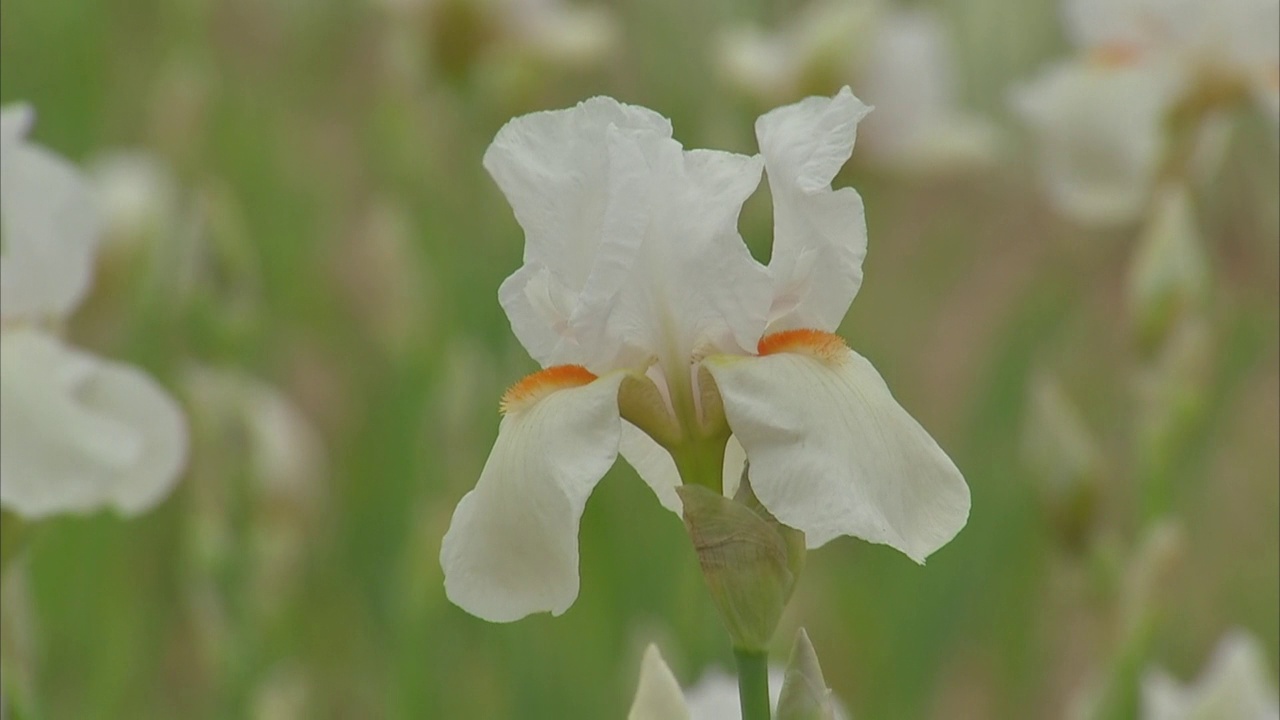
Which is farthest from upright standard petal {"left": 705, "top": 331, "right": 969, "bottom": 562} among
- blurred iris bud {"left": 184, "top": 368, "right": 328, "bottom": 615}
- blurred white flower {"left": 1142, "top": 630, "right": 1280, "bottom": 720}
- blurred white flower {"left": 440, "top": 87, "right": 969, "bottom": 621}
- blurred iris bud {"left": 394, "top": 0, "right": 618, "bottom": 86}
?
blurred iris bud {"left": 394, "top": 0, "right": 618, "bottom": 86}

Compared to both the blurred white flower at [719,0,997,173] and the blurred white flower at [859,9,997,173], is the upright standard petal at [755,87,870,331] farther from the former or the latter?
the blurred white flower at [859,9,997,173]

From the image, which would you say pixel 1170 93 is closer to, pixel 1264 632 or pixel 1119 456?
pixel 1264 632

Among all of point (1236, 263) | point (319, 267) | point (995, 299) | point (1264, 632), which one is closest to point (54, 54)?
point (319, 267)

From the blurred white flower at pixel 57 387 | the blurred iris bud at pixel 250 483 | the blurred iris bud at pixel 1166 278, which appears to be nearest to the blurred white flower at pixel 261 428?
the blurred iris bud at pixel 250 483

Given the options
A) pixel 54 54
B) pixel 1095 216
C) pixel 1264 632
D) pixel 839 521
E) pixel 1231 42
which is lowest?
pixel 1264 632

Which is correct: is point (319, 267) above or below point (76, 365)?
above

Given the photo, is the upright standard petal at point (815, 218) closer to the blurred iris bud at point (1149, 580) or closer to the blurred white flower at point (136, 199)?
the blurred iris bud at point (1149, 580)
